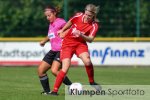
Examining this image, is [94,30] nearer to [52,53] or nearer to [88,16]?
[88,16]

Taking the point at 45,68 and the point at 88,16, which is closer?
the point at 88,16

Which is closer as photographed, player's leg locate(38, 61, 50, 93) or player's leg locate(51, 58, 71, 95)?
player's leg locate(51, 58, 71, 95)

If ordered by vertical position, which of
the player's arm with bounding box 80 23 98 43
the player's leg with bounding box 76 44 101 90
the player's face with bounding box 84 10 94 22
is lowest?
the player's leg with bounding box 76 44 101 90

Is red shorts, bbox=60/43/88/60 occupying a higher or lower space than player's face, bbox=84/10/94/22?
lower

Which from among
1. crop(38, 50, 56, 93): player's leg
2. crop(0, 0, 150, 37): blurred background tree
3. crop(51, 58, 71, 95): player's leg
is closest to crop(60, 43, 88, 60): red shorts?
crop(51, 58, 71, 95): player's leg

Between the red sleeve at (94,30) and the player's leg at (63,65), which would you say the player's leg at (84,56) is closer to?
the player's leg at (63,65)

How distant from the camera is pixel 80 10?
97.5 feet

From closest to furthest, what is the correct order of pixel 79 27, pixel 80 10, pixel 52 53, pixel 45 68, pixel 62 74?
pixel 62 74 < pixel 79 27 < pixel 45 68 < pixel 52 53 < pixel 80 10

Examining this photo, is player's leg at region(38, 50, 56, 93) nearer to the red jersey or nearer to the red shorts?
the red shorts

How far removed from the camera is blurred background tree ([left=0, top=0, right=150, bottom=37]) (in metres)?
28.9

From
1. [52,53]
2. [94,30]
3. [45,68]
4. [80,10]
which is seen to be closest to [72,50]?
[94,30]

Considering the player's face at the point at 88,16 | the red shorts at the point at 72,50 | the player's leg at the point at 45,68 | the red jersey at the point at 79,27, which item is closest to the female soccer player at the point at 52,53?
the player's leg at the point at 45,68

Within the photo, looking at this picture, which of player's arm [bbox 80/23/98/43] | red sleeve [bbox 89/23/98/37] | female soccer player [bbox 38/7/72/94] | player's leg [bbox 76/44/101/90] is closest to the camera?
player's arm [bbox 80/23/98/43]

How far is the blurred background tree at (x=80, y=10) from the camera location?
1136 inches
